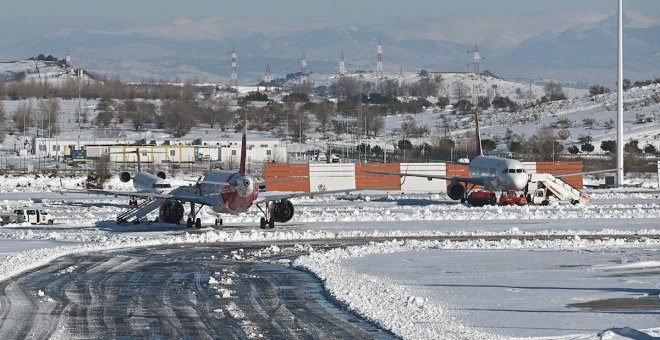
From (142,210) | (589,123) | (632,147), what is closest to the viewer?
(142,210)

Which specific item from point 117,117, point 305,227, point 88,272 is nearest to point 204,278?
point 88,272

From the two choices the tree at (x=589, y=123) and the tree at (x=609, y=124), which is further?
the tree at (x=589, y=123)

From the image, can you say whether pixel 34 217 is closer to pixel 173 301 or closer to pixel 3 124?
pixel 173 301

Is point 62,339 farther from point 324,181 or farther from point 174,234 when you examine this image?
point 324,181

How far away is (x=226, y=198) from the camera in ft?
147

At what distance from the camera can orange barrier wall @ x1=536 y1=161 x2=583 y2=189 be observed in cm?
7850

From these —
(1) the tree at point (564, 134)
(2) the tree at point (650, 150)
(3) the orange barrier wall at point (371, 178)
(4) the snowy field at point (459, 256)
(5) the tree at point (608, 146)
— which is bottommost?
(4) the snowy field at point (459, 256)

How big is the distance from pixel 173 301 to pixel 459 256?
Answer: 11.5 metres

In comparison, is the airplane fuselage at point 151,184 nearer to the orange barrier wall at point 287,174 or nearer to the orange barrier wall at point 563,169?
the orange barrier wall at point 287,174

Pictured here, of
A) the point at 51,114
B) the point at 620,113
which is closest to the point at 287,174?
the point at 620,113

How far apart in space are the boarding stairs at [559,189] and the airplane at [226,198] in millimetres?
19093

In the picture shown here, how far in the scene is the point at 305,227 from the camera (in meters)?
46.2

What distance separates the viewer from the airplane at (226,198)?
145ft

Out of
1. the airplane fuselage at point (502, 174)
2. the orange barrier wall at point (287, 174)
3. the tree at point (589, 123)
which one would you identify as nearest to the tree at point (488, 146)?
the tree at point (589, 123)
